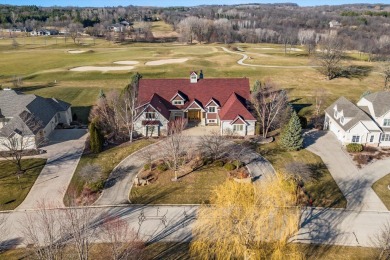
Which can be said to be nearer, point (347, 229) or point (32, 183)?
point (347, 229)

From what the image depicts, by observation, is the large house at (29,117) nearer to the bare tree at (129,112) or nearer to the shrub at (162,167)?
the bare tree at (129,112)

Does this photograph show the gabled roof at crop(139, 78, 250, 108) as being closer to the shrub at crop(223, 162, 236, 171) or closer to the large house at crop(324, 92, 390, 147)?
the large house at crop(324, 92, 390, 147)


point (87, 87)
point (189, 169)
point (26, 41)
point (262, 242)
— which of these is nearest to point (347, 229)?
point (262, 242)

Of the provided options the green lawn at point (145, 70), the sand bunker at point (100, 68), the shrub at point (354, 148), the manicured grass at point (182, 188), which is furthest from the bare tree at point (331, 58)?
the manicured grass at point (182, 188)

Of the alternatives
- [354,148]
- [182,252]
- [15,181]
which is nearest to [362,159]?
[354,148]

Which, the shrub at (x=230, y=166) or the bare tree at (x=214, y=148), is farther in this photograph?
the bare tree at (x=214, y=148)

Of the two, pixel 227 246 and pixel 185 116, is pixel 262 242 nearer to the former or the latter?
pixel 227 246
